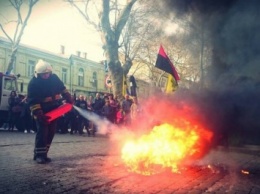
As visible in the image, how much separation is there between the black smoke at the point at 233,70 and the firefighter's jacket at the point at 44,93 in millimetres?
2892

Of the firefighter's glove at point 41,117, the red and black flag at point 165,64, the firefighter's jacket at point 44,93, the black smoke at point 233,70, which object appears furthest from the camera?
the red and black flag at point 165,64

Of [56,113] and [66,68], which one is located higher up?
[66,68]

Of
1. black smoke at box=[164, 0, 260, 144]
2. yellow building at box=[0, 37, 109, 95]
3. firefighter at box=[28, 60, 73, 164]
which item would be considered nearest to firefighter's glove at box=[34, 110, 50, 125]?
firefighter at box=[28, 60, 73, 164]

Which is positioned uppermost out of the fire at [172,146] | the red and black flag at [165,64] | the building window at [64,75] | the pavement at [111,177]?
the building window at [64,75]

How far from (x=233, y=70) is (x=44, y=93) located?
3.89m

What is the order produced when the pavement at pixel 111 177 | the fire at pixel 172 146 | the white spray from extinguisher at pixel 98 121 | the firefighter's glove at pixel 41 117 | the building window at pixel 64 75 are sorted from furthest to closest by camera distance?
the building window at pixel 64 75 → the white spray from extinguisher at pixel 98 121 → the firefighter's glove at pixel 41 117 → the fire at pixel 172 146 → the pavement at pixel 111 177

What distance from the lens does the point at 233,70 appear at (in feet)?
19.8

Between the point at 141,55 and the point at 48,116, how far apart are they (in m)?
31.5

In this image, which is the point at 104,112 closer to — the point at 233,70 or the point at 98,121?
the point at 98,121

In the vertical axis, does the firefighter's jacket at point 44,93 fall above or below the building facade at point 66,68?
below

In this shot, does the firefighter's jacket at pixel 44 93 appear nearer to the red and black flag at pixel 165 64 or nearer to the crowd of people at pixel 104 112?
the red and black flag at pixel 165 64

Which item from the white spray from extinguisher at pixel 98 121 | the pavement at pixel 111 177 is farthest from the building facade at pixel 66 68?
the pavement at pixel 111 177

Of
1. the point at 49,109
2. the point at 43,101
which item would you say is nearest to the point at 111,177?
the point at 49,109

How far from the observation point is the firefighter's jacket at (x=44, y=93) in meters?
6.45
